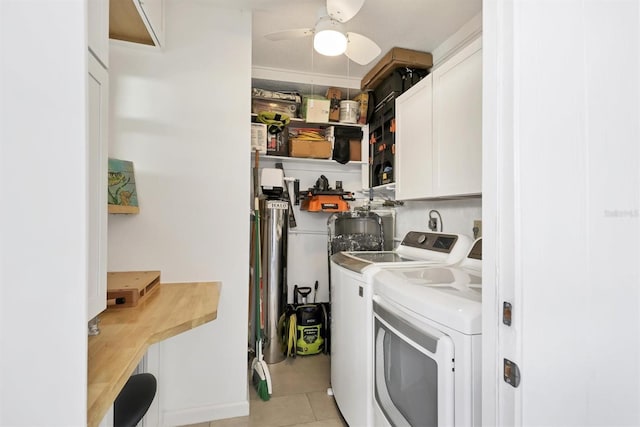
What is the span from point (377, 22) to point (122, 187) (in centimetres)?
188

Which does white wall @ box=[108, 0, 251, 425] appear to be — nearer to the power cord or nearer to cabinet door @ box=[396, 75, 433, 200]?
cabinet door @ box=[396, 75, 433, 200]

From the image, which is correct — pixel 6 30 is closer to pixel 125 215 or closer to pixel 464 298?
pixel 464 298

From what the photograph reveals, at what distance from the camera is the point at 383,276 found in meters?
1.49

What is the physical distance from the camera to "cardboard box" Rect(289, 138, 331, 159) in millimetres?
2844

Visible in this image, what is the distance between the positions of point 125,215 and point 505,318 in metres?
1.91

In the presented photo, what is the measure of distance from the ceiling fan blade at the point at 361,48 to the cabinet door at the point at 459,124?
0.40 m

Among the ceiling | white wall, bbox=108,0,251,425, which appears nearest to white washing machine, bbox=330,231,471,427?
white wall, bbox=108,0,251,425

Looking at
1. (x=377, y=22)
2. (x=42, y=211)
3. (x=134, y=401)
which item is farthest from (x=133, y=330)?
(x=377, y=22)

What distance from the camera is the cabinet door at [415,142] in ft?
6.58

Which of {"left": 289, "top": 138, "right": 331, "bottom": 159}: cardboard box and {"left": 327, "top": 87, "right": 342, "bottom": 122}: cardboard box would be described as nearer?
{"left": 289, "top": 138, "right": 331, "bottom": 159}: cardboard box

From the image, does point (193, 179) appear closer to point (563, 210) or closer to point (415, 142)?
point (415, 142)

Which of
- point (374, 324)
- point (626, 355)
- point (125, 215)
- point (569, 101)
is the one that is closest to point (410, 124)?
point (374, 324)

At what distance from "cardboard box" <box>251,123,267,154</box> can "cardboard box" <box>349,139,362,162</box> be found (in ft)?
2.98

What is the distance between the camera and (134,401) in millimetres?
1145
